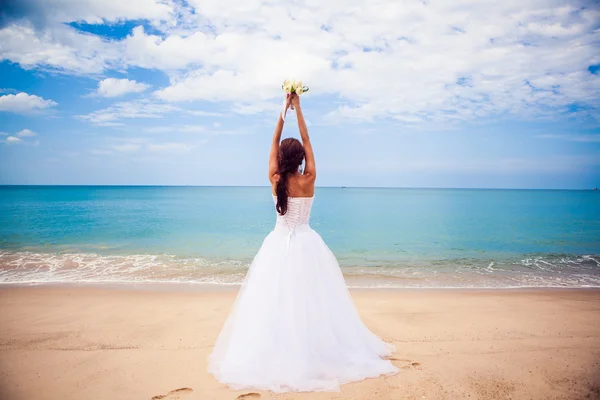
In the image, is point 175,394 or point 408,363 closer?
point 175,394

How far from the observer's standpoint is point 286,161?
3.90 metres

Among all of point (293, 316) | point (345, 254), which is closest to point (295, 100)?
point (293, 316)

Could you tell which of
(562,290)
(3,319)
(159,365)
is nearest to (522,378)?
(159,365)

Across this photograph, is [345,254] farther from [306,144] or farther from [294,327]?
[306,144]

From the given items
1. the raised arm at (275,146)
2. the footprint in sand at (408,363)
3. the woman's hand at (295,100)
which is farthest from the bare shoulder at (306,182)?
the footprint in sand at (408,363)

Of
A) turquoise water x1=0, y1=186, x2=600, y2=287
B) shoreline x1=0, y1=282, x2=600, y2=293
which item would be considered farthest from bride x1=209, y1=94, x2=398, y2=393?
turquoise water x1=0, y1=186, x2=600, y2=287

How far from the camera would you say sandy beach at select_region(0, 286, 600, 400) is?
3791 mm

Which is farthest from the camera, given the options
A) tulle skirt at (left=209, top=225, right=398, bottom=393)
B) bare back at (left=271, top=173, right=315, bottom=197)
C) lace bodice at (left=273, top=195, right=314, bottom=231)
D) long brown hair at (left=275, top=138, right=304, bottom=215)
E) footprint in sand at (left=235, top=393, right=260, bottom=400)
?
lace bodice at (left=273, top=195, right=314, bottom=231)

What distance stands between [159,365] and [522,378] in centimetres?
429

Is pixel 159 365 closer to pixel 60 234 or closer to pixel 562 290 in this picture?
pixel 562 290

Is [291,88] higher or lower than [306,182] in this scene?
higher

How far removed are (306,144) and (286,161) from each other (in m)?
0.30

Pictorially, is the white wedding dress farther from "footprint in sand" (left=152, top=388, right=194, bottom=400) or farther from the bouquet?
the bouquet

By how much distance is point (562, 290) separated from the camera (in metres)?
9.15
